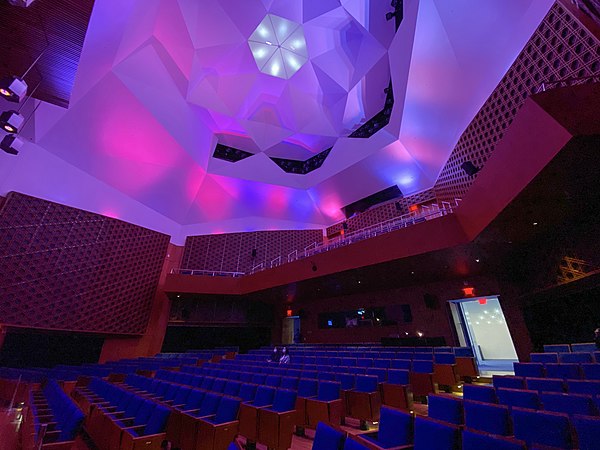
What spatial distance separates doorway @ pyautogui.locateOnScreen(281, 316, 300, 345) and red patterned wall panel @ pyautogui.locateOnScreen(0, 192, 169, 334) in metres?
6.29

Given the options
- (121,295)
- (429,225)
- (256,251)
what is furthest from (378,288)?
(121,295)

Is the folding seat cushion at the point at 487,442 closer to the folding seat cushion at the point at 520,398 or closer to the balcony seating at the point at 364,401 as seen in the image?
the folding seat cushion at the point at 520,398

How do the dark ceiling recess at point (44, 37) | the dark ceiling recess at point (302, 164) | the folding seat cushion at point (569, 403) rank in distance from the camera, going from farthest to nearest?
the dark ceiling recess at point (302, 164)
the dark ceiling recess at point (44, 37)
the folding seat cushion at point (569, 403)

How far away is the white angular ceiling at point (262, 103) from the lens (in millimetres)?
8094

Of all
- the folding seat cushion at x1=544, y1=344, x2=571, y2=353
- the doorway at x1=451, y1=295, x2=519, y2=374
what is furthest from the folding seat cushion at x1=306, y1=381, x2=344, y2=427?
the doorway at x1=451, y1=295, x2=519, y2=374

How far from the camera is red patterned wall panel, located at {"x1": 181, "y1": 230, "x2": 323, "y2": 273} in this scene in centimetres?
1332

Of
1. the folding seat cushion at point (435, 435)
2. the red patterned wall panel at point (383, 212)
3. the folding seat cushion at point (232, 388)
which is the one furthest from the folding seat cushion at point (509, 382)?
the red patterned wall panel at point (383, 212)

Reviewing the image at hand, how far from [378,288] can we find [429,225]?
4.47 metres

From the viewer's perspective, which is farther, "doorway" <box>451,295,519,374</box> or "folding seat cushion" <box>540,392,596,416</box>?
"doorway" <box>451,295,519,374</box>

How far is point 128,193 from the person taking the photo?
11.4 meters

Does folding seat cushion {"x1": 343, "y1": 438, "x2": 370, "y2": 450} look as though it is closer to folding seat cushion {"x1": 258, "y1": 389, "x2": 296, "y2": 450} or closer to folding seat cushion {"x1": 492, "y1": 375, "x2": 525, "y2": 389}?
folding seat cushion {"x1": 258, "y1": 389, "x2": 296, "y2": 450}

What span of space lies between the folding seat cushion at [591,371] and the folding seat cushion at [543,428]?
2.29m

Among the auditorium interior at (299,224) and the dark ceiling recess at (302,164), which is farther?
the dark ceiling recess at (302,164)

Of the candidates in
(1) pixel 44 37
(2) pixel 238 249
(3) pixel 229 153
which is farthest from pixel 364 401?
(3) pixel 229 153
